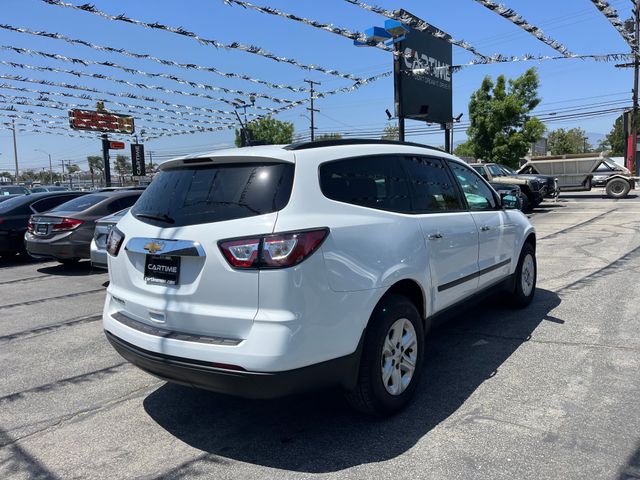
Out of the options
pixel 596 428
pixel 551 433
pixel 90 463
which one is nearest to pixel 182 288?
pixel 90 463

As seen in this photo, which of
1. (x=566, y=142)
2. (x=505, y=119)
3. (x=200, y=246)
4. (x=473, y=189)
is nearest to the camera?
(x=200, y=246)

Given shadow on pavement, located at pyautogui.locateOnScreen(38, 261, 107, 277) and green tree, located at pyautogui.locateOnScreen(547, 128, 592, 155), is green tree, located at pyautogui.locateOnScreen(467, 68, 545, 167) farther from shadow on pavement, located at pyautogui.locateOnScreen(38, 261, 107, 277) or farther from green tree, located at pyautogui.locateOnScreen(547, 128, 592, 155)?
green tree, located at pyautogui.locateOnScreen(547, 128, 592, 155)

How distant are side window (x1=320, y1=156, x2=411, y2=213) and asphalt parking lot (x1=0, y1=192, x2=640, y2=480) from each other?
1.46m

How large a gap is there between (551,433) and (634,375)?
1.30 metres

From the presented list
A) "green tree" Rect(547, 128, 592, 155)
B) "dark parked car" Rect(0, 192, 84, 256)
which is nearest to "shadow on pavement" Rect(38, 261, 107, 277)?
"dark parked car" Rect(0, 192, 84, 256)

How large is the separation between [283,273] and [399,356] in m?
1.20

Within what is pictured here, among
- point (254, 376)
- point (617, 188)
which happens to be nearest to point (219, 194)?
point (254, 376)

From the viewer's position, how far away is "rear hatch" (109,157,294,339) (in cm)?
287

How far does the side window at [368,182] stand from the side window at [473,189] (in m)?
1.11

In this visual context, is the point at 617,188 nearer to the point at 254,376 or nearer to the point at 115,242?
the point at 115,242

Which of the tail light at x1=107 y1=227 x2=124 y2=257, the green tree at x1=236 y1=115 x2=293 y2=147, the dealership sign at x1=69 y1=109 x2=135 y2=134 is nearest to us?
the tail light at x1=107 y1=227 x2=124 y2=257

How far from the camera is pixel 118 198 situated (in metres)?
10.0

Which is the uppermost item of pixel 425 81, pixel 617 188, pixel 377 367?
pixel 425 81

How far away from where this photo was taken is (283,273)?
277 cm
